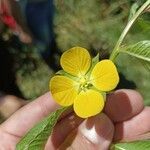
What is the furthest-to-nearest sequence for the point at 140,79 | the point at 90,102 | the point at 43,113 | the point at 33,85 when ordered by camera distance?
the point at 33,85 → the point at 140,79 → the point at 43,113 → the point at 90,102

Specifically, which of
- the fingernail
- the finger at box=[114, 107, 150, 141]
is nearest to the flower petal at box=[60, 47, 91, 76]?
the fingernail

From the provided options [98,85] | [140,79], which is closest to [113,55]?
[98,85]

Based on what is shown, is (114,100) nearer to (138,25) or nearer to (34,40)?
(138,25)

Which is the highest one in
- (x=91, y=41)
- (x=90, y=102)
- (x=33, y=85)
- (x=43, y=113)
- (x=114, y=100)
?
(x=90, y=102)

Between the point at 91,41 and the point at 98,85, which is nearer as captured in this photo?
the point at 98,85

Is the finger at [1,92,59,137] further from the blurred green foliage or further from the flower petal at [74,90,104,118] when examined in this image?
the blurred green foliage

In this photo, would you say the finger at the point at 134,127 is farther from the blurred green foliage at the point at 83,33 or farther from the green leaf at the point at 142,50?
the blurred green foliage at the point at 83,33
